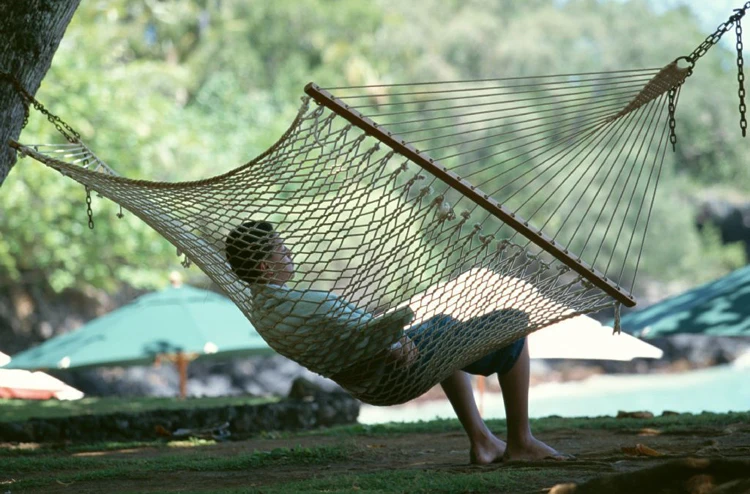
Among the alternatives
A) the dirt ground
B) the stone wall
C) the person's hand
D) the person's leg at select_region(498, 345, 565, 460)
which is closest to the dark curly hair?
the person's hand

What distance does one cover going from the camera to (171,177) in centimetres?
1073

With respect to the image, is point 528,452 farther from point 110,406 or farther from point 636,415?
point 110,406

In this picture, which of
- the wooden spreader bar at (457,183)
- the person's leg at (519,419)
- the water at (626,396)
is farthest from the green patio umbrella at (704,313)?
Answer: the water at (626,396)

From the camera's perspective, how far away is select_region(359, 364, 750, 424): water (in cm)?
1220

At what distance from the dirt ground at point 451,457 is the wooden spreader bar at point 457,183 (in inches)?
15.6

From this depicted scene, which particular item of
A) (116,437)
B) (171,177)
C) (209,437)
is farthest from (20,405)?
(171,177)

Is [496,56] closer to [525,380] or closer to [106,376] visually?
[106,376]

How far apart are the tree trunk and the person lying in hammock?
745 mm

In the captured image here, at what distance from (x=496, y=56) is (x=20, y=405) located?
38.8 ft

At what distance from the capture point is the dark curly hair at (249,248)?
224cm

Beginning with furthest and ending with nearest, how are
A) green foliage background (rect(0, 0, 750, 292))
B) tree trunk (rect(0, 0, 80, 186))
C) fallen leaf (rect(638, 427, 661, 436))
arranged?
green foliage background (rect(0, 0, 750, 292)) → fallen leaf (rect(638, 427, 661, 436)) → tree trunk (rect(0, 0, 80, 186))

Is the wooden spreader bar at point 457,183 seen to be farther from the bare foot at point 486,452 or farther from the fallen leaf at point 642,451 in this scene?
the bare foot at point 486,452

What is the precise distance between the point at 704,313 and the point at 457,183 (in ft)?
7.62

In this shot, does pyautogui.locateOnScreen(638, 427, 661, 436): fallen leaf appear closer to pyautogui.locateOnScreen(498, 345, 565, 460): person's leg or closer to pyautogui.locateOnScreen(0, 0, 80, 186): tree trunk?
pyautogui.locateOnScreen(498, 345, 565, 460): person's leg
